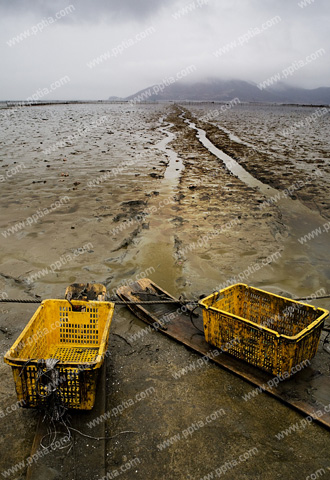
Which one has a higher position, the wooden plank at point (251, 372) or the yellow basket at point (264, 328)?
the yellow basket at point (264, 328)

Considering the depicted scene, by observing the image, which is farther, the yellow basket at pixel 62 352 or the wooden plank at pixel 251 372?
the wooden plank at pixel 251 372

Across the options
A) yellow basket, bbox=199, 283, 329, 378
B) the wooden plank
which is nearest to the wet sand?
the wooden plank

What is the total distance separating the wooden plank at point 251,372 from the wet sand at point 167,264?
103 millimetres

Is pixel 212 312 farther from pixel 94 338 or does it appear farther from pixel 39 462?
pixel 39 462

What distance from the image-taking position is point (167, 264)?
544 cm

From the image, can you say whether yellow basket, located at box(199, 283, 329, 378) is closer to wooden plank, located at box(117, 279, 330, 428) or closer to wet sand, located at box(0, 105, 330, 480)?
wooden plank, located at box(117, 279, 330, 428)

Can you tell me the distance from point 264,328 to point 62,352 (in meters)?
2.30

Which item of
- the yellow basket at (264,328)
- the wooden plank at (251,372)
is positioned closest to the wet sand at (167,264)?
the wooden plank at (251,372)

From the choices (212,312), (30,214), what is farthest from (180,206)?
(212,312)

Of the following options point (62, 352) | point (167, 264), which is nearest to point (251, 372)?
point (62, 352)

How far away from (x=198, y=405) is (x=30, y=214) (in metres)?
6.21

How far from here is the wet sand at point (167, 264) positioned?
2.49m

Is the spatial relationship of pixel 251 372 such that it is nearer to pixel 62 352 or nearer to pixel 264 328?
pixel 264 328

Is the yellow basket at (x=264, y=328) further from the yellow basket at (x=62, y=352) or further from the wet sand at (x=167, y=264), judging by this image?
the yellow basket at (x=62, y=352)
